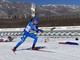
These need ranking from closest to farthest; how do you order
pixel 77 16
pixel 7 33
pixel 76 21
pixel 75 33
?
pixel 75 33
pixel 7 33
pixel 76 21
pixel 77 16

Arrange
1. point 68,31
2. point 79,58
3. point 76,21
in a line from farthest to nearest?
point 76,21 → point 68,31 → point 79,58

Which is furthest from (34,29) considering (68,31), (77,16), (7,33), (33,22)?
(77,16)

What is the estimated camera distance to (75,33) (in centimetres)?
3888

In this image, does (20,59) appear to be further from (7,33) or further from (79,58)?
(7,33)

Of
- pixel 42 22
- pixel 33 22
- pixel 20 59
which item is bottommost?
pixel 42 22

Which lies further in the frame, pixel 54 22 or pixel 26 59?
pixel 54 22

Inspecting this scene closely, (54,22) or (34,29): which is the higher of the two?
(34,29)

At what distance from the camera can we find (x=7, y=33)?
1834 inches

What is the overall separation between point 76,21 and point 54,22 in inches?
351

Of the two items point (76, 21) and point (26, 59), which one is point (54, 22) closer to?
point (76, 21)

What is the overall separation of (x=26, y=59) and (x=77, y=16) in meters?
114

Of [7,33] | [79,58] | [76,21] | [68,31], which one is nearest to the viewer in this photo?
[79,58]

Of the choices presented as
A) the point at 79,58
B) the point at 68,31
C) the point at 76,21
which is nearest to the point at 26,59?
the point at 79,58

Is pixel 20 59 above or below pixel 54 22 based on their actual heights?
above
